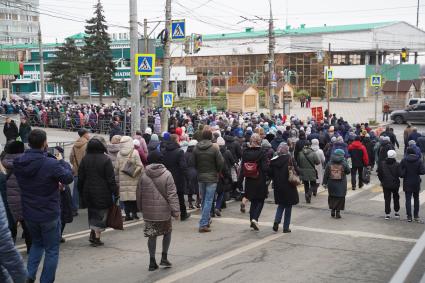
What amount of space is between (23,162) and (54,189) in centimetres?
47

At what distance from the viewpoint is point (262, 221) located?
11328 mm

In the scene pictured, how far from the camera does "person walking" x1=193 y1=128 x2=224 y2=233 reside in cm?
1002

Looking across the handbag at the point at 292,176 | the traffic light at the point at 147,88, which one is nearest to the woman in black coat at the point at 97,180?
the handbag at the point at 292,176

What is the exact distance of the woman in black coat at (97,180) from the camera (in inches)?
328

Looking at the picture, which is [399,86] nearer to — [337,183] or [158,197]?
[337,183]

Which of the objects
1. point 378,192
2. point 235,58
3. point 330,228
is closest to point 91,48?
point 235,58

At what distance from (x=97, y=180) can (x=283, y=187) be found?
11.6 ft

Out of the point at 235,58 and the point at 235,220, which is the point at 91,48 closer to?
the point at 235,58

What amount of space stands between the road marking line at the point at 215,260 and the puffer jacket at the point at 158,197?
30.8 inches

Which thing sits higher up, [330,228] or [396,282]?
[396,282]

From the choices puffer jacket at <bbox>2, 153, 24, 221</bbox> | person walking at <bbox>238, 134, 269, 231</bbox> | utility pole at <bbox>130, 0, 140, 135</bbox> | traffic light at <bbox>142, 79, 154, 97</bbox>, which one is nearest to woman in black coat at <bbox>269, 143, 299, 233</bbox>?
person walking at <bbox>238, 134, 269, 231</bbox>

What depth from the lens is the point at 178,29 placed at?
20.6m

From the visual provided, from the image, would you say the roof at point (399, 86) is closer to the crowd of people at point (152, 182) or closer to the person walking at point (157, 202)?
the crowd of people at point (152, 182)

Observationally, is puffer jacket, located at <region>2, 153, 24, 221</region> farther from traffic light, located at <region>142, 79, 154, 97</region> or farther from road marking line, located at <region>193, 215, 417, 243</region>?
traffic light, located at <region>142, 79, 154, 97</region>
